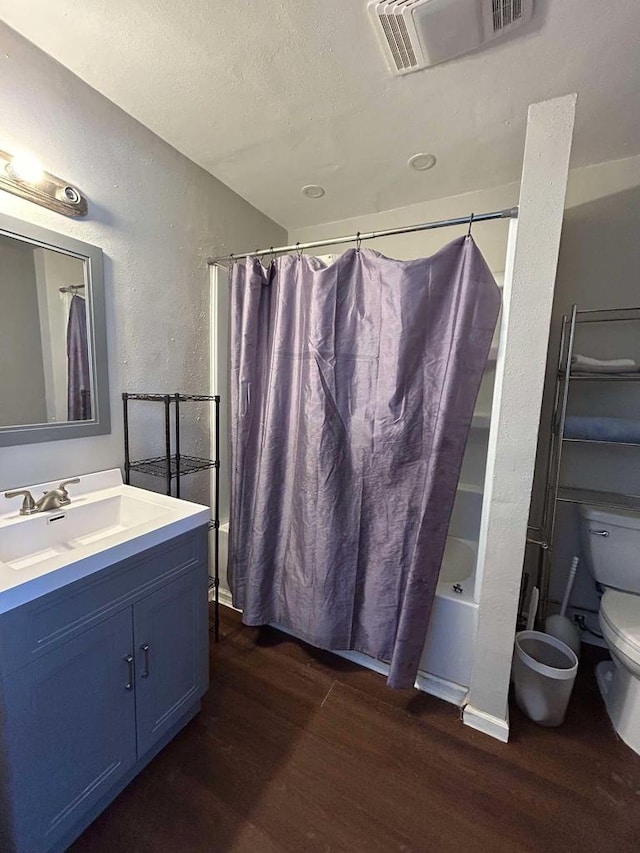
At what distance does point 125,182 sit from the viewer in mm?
1427

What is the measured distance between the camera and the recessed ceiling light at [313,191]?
6.06 ft

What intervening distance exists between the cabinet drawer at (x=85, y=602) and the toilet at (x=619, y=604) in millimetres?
1565

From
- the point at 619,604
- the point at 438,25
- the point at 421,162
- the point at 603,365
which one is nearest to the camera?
the point at 438,25

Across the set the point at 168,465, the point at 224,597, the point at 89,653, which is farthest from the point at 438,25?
the point at 224,597

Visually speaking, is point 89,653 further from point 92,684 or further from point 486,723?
point 486,723

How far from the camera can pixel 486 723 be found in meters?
1.29

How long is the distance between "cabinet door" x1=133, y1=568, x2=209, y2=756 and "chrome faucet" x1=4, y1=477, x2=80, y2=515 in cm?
49

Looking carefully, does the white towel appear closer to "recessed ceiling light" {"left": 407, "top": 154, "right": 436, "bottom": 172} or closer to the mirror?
"recessed ceiling light" {"left": 407, "top": 154, "right": 436, "bottom": 172}

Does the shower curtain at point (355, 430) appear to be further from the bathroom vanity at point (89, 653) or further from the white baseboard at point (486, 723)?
the bathroom vanity at point (89, 653)

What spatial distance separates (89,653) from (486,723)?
1.39 metres

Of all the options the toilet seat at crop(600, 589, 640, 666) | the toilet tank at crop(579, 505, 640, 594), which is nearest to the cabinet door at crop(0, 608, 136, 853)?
the toilet seat at crop(600, 589, 640, 666)

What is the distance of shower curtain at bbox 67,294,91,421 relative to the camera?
1294 millimetres

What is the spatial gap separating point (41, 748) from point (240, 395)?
1.28 meters

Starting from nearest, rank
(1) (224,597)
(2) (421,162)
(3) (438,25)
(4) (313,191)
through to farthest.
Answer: (3) (438,25), (2) (421,162), (4) (313,191), (1) (224,597)
